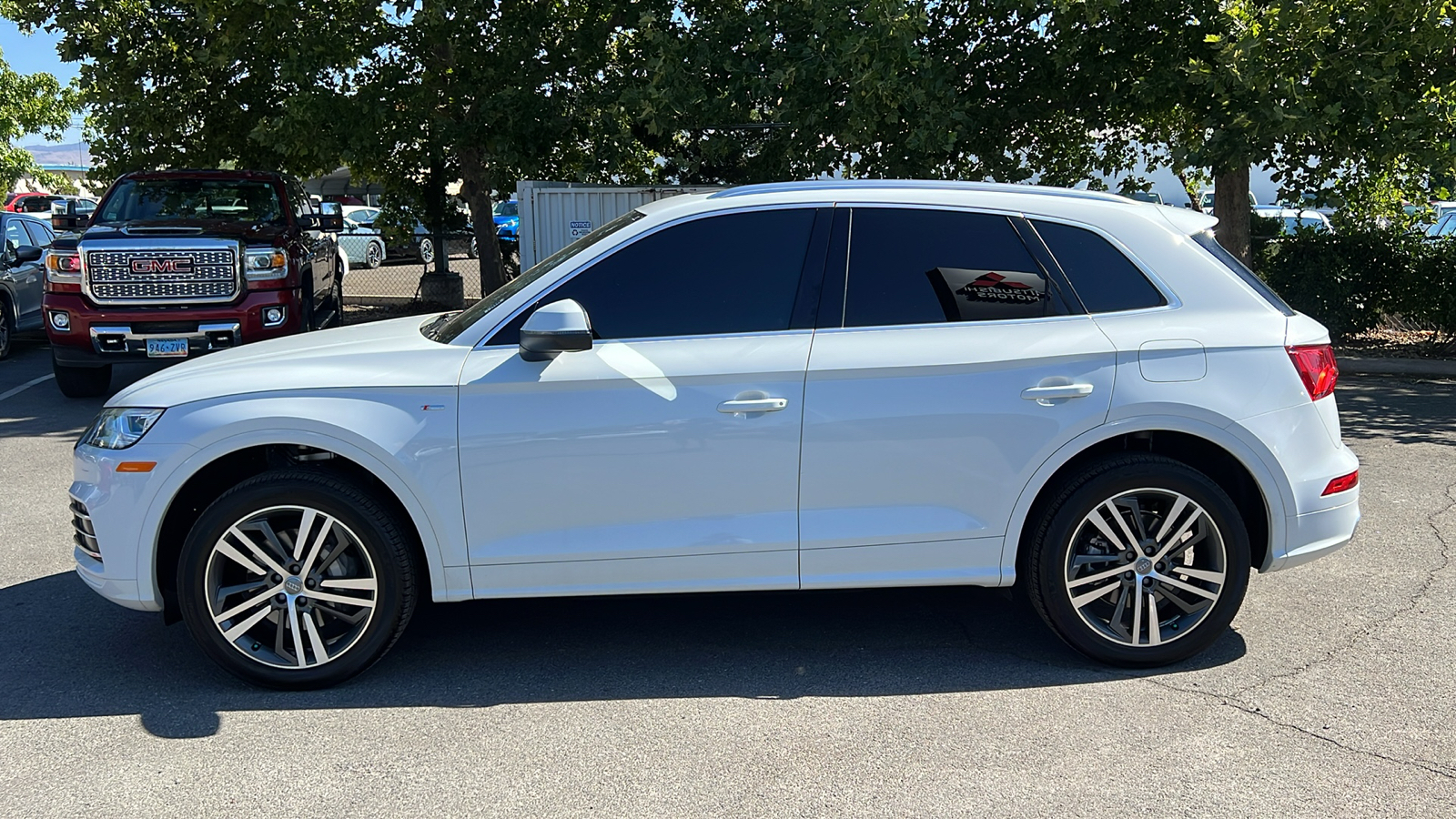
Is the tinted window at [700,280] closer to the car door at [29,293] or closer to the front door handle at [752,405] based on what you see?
the front door handle at [752,405]

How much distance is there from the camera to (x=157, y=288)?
10719mm

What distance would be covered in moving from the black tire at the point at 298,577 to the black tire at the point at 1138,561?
2.31 m

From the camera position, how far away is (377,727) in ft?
13.5

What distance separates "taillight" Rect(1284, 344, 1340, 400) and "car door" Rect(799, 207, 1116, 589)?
71 centimetres

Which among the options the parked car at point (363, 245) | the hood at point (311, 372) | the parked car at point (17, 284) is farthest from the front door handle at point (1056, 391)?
the parked car at point (363, 245)

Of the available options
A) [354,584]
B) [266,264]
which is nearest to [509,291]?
[354,584]

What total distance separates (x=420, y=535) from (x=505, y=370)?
0.66 m

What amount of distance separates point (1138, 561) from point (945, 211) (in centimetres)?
147

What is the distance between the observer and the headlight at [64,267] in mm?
10781

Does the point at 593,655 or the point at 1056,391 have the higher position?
the point at 1056,391

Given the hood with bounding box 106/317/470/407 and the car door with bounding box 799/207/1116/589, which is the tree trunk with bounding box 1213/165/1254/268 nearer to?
the car door with bounding box 799/207/1116/589

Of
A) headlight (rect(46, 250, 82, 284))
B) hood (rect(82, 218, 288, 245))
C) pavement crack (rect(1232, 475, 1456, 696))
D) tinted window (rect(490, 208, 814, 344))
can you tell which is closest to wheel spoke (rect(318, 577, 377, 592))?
tinted window (rect(490, 208, 814, 344))

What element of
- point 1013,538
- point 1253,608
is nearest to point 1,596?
point 1013,538

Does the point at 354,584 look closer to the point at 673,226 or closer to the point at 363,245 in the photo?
the point at 673,226
